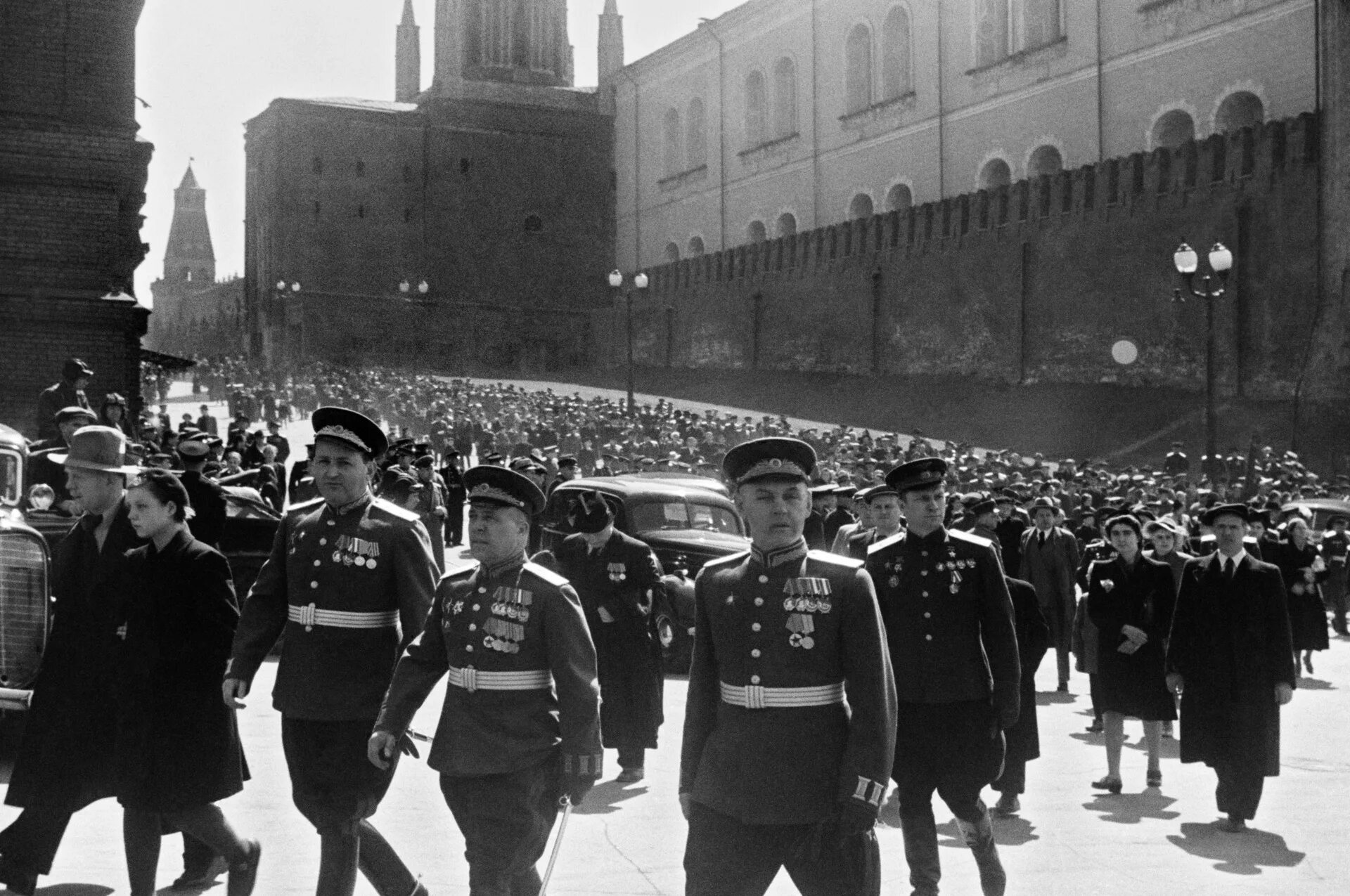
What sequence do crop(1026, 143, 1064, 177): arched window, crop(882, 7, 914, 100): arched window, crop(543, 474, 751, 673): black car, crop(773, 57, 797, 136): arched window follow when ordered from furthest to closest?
crop(773, 57, 797, 136): arched window → crop(882, 7, 914, 100): arched window → crop(1026, 143, 1064, 177): arched window → crop(543, 474, 751, 673): black car

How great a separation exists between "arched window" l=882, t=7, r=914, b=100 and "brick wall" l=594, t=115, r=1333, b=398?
199 inches

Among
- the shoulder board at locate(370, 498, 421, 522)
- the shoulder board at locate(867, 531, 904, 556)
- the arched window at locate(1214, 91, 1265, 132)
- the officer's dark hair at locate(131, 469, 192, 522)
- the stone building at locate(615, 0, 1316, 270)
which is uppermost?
the stone building at locate(615, 0, 1316, 270)

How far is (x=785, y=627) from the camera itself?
13.9 feet

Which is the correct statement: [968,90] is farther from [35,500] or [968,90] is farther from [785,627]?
[785,627]

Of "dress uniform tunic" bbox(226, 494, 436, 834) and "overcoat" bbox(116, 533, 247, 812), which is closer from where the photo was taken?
"dress uniform tunic" bbox(226, 494, 436, 834)

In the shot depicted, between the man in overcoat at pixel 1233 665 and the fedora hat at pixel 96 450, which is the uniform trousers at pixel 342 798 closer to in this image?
the fedora hat at pixel 96 450

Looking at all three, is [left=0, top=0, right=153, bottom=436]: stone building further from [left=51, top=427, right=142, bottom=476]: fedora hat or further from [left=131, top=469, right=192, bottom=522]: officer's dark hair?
[left=131, top=469, right=192, bottom=522]: officer's dark hair

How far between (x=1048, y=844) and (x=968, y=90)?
39.4 meters

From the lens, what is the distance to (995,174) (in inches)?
A: 1718

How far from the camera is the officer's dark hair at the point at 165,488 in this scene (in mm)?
5238

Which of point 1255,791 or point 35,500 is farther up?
point 35,500

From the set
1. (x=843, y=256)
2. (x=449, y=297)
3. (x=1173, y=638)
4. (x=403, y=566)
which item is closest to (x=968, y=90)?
(x=843, y=256)

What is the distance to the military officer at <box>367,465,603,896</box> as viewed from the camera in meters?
4.62

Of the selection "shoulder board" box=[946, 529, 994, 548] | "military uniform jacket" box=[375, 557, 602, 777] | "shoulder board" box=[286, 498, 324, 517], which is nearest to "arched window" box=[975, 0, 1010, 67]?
"shoulder board" box=[946, 529, 994, 548]
